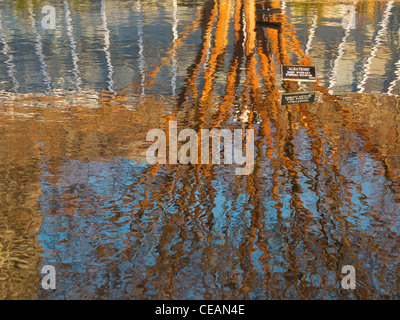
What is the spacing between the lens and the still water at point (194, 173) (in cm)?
407

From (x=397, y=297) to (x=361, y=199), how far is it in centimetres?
146

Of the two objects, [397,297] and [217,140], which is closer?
[397,297]

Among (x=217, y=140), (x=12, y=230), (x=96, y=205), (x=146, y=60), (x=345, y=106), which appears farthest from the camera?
(x=146, y=60)

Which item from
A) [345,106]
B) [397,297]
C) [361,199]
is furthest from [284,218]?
[345,106]

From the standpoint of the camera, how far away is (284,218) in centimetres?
484

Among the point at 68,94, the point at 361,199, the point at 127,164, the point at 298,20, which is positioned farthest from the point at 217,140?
the point at 298,20

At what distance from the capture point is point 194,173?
5676 millimetres

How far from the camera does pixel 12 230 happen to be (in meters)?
4.56

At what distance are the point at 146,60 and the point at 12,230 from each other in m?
5.45

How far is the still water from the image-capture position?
4.07 meters
